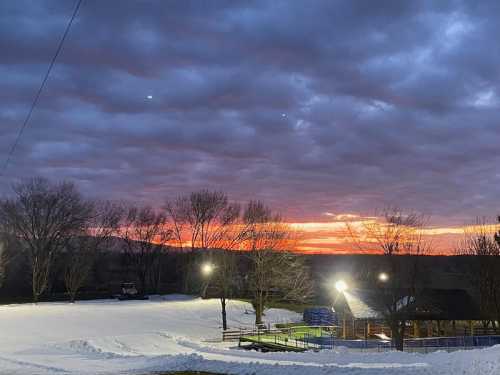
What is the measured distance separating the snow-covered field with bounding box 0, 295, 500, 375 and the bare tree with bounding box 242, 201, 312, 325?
3428mm

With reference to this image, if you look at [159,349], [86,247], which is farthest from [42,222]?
[159,349]

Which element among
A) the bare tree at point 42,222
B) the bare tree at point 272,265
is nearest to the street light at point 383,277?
the bare tree at point 272,265

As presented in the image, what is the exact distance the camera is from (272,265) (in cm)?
5194

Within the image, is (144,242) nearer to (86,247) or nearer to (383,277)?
(86,247)

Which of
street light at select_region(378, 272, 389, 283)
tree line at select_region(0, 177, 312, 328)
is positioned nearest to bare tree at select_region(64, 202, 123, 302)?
tree line at select_region(0, 177, 312, 328)

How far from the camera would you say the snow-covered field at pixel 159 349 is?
17.7 meters

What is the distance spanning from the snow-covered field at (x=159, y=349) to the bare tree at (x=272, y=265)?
3.43m

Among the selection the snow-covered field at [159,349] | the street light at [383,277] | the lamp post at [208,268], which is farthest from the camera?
the lamp post at [208,268]

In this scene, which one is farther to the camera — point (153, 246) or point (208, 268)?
point (153, 246)

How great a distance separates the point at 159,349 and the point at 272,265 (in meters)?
22.0

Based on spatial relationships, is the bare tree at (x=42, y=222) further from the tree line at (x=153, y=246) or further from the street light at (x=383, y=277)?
the street light at (x=383, y=277)

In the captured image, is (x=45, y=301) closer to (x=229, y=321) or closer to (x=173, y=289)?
(x=173, y=289)

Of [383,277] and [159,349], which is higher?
[383,277]

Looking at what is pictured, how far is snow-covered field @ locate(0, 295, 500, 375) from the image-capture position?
58.0ft
